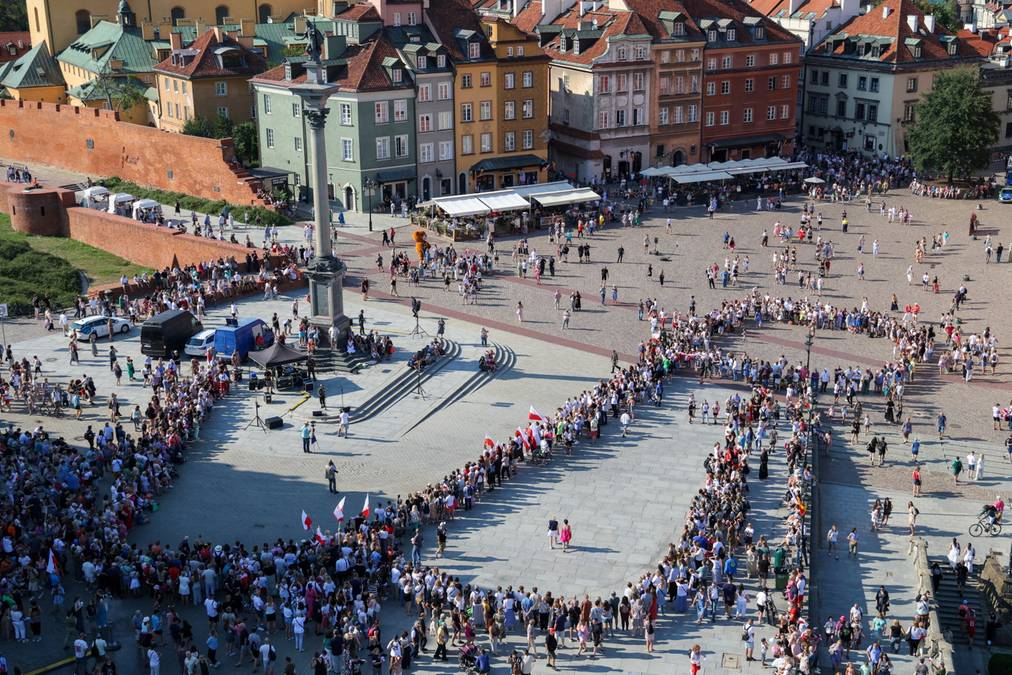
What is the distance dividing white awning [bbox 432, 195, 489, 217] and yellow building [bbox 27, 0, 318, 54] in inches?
1590

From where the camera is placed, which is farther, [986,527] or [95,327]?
[95,327]

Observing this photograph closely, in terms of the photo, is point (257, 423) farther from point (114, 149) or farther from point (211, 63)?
point (211, 63)

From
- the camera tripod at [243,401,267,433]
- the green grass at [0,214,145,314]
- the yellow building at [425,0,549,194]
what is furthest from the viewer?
the yellow building at [425,0,549,194]

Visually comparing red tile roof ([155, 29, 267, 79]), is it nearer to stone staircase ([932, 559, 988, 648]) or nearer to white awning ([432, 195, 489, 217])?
white awning ([432, 195, 489, 217])

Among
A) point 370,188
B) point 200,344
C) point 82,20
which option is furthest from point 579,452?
point 82,20

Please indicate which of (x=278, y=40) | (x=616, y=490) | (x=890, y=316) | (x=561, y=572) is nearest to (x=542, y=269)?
(x=890, y=316)

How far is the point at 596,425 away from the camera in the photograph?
46312mm

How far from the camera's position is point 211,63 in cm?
9194

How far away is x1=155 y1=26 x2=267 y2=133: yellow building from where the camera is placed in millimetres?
91625

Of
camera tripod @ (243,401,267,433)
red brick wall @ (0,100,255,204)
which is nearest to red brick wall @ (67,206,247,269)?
red brick wall @ (0,100,255,204)

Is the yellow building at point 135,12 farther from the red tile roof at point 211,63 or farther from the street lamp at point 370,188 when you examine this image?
the street lamp at point 370,188

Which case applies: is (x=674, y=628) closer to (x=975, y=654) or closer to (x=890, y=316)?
(x=975, y=654)

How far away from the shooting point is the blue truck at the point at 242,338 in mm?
53156

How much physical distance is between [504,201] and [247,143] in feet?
72.3
